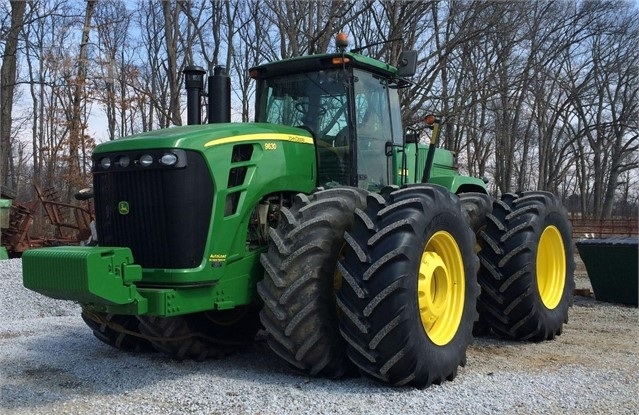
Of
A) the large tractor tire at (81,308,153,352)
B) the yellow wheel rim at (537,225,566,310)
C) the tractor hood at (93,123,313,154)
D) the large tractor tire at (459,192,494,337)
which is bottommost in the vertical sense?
the large tractor tire at (81,308,153,352)

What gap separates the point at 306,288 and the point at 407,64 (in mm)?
2396

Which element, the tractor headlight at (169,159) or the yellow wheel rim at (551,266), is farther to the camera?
the yellow wheel rim at (551,266)

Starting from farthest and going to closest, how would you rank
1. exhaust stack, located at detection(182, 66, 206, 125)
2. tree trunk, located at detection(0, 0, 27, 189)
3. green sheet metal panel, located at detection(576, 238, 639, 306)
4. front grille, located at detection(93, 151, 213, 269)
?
tree trunk, located at detection(0, 0, 27, 189)
green sheet metal panel, located at detection(576, 238, 639, 306)
exhaust stack, located at detection(182, 66, 206, 125)
front grille, located at detection(93, 151, 213, 269)

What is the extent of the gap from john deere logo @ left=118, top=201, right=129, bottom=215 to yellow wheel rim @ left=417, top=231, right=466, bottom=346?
2.09 metres

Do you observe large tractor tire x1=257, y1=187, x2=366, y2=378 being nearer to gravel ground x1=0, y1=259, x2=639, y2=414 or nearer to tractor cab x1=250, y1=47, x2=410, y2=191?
gravel ground x1=0, y1=259, x2=639, y2=414

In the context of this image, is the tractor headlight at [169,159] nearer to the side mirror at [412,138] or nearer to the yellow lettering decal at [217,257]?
the yellow lettering decal at [217,257]

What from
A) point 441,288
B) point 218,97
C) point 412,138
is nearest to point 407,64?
point 412,138

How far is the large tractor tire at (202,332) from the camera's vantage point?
16.4 feet

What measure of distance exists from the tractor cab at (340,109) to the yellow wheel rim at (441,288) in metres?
0.95

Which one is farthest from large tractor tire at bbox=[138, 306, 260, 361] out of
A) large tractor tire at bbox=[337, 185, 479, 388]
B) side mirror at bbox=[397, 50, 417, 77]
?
side mirror at bbox=[397, 50, 417, 77]

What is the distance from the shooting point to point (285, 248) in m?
4.36

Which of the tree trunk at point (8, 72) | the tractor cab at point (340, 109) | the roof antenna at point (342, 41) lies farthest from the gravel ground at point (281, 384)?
the tree trunk at point (8, 72)

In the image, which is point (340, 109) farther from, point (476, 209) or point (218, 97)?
point (476, 209)

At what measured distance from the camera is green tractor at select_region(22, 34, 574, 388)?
164 inches
